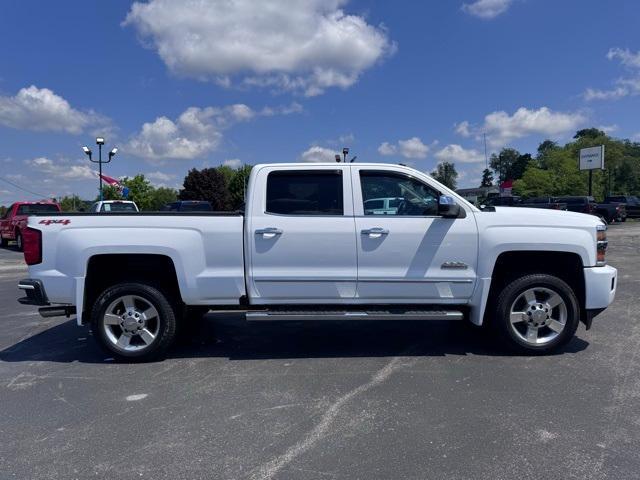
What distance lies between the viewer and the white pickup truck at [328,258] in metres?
5.07

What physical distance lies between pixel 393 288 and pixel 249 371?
170 centimetres

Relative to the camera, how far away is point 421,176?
5.33m

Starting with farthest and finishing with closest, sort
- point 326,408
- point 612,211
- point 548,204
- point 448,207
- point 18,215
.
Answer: point 548,204 → point 612,211 → point 18,215 → point 448,207 → point 326,408

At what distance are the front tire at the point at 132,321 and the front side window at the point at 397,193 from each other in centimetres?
244

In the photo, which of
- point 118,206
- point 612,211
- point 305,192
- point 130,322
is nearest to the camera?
point 130,322

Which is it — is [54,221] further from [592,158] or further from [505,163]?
[505,163]

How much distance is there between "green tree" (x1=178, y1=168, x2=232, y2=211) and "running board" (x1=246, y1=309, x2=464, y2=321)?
69359mm

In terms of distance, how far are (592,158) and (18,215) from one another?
48728 mm

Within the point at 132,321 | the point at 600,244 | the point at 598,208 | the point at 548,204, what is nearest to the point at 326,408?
the point at 132,321

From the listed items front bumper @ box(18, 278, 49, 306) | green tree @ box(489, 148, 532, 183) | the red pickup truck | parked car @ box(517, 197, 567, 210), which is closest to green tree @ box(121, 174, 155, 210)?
the red pickup truck

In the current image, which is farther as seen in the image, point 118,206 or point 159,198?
point 159,198

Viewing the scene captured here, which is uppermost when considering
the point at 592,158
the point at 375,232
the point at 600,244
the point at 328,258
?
the point at 592,158

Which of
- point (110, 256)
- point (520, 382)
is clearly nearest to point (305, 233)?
point (110, 256)

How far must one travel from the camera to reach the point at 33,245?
5086mm
